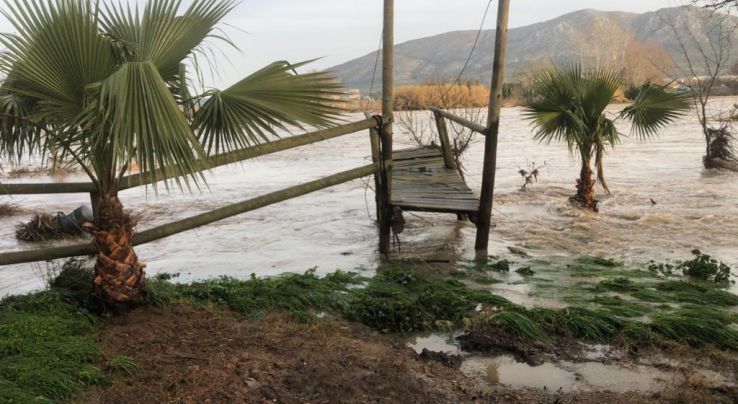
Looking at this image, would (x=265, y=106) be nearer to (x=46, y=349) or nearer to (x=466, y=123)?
(x=46, y=349)

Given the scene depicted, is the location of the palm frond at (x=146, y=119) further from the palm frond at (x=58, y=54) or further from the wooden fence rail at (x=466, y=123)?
the wooden fence rail at (x=466, y=123)

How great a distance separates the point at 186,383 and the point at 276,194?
2.75 metres

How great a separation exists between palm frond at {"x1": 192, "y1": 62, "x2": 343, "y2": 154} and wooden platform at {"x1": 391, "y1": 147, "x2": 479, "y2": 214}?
2923 millimetres

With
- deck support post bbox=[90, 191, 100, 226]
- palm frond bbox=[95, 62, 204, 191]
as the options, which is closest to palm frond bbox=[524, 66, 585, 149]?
deck support post bbox=[90, 191, 100, 226]

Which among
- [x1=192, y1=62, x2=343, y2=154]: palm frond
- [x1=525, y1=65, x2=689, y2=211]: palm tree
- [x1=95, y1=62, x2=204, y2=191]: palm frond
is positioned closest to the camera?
[x1=95, y1=62, x2=204, y2=191]: palm frond

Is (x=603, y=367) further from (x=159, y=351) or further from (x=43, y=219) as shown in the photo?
(x=43, y=219)

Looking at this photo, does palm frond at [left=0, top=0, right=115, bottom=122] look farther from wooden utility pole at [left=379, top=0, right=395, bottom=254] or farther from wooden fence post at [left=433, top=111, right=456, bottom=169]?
wooden fence post at [left=433, top=111, right=456, bottom=169]

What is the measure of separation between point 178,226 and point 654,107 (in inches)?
310

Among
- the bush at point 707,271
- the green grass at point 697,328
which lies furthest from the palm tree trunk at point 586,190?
the green grass at point 697,328

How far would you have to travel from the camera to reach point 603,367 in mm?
4102

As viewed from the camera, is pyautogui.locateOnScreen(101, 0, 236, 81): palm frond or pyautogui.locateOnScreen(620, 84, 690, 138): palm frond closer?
pyautogui.locateOnScreen(101, 0, 236, 81): palm frond

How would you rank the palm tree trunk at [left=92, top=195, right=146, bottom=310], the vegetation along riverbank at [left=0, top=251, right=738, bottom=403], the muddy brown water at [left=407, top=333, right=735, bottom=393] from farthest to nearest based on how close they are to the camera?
the palm tree trunk at [left=92, top=195, right=146, bottom=310], the muddy brown water at [left=407, top=333, right=735, bottom=393], the vegetation along riverbank at [left=0, top=251, right=738, bottom=403]

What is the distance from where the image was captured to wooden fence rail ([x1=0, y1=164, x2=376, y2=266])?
4621 mm

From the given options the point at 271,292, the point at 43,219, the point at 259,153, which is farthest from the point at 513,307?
the point at 43,219
